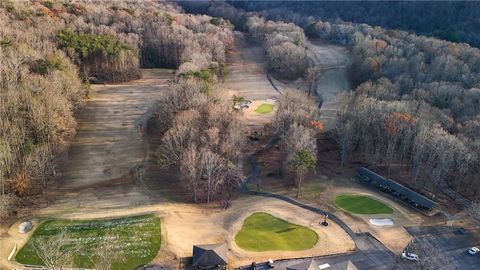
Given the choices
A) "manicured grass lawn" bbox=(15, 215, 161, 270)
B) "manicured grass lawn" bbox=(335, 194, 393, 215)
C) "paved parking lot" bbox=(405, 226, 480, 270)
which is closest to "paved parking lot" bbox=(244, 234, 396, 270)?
"paved parking lot" bbox=(405, 226, 480, 270)

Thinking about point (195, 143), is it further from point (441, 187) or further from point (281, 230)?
point (441, 187)

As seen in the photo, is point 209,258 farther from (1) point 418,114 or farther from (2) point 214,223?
(1) point 418,114

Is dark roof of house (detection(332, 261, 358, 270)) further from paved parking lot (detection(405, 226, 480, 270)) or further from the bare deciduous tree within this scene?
the bare deciduous tree

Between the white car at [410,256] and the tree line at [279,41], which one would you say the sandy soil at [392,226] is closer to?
the white car at [410,256]

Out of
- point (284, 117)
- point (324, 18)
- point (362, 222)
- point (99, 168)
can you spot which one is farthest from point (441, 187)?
point (324, 18)

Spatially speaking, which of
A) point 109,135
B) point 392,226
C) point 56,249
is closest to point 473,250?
point 392,226

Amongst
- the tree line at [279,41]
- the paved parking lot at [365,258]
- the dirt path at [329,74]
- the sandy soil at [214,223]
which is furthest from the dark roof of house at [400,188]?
the tree line at [279,41]
